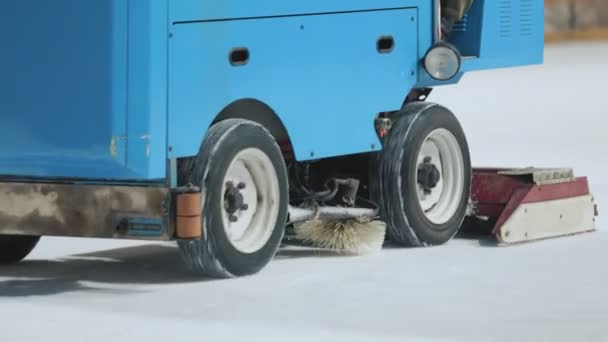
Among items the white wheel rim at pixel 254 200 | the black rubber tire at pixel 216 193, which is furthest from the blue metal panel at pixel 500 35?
the black rubber tire at pixel 216 193

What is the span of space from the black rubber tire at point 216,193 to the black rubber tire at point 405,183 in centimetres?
112

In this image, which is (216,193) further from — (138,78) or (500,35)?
(500,35)

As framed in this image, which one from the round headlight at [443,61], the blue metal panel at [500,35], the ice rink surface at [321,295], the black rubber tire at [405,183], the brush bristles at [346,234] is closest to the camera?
the ice rink surface at [321,295]

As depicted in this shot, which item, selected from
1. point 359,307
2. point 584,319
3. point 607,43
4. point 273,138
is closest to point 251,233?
point 273,138

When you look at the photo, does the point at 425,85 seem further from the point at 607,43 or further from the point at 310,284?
the point at 607,43

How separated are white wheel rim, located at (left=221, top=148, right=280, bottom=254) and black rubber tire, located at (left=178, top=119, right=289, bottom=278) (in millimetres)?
57

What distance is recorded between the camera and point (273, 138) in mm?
8297

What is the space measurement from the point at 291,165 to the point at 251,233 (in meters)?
0.77

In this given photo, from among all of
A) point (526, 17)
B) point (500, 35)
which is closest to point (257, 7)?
point (500, 35)

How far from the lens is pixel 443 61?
30.5 feet

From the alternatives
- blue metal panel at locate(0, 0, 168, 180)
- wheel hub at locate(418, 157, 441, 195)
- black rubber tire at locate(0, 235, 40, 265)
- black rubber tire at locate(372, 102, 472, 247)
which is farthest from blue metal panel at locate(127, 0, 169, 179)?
wheel hub at locate(418, 157, 441, 195)

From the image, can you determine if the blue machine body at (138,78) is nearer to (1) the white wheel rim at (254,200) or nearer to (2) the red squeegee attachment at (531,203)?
(1) the white wheel rim at (254,200)

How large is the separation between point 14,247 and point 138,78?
1.50 m

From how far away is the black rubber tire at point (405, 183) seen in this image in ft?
29.9
